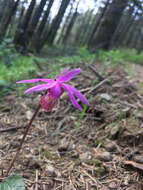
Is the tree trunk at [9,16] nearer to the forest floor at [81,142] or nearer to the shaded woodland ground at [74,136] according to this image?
the shaded woodland ground at [74,136]

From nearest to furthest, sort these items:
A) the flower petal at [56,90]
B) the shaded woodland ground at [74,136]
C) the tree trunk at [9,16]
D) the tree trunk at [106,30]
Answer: the flower petal at [56,90]
the shaded woodland ground at [74,136]
the tree trunk at [9,16]
the tree trunk at [106,30]

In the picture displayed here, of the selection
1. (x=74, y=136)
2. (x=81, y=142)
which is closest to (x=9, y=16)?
(x=74, y=136)

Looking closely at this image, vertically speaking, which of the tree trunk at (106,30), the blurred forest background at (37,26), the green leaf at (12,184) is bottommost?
the green leaf at (12,184)

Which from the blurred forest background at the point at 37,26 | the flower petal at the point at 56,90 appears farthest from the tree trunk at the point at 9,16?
the flower petal at the point at 56,90

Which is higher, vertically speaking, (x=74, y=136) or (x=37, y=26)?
(x=37, y=26)

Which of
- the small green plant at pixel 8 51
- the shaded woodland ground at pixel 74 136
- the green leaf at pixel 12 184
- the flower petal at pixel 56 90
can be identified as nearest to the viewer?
the flower petal at pixel 56 90

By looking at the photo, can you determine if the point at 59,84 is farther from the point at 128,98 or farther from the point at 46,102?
the point at 128,98

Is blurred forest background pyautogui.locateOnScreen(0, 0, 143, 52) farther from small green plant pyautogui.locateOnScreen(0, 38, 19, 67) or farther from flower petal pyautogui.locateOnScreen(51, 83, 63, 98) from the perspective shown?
flower petal pyautogui.locateOnScreen(51, 83, 63, 98)

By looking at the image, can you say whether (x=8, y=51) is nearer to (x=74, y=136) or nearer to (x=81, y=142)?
(x=74, y=136)
